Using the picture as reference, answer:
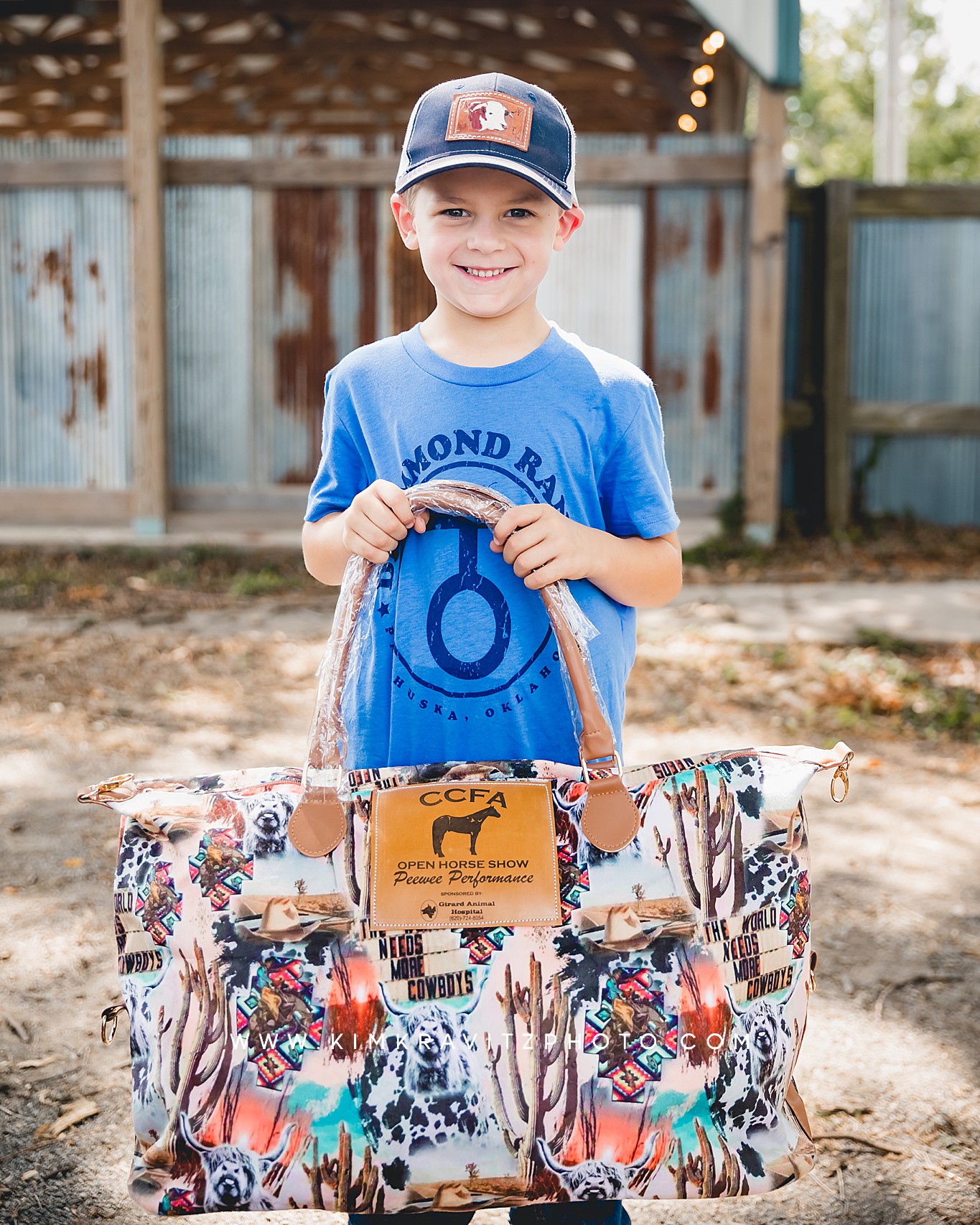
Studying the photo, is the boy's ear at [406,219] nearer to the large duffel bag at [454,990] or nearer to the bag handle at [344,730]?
the bag handle at [344,730]

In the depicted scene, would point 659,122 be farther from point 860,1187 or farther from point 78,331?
point 860,1187

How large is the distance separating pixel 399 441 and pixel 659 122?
10.7 metres

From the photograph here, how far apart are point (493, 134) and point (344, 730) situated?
2.52 feet

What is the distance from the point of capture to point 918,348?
26.7 ft

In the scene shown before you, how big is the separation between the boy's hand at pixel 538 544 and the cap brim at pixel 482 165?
0.41 metres

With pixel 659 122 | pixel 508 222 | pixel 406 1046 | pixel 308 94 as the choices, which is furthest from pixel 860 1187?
pixel 308 94

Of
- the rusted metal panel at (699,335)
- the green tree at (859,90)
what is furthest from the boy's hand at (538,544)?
the green tree at (859,90)

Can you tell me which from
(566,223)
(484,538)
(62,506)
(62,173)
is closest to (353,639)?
(484,538)

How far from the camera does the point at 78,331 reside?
24.4 ft

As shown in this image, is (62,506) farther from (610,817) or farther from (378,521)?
(610,817)

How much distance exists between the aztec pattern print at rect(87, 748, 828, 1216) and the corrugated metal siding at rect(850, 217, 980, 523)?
7.24m

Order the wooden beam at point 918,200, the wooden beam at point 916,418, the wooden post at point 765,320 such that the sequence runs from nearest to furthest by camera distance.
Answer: the wooden post at point 765,320 < the wooden beam at point 918,200 < the wooden beam at point 916,418

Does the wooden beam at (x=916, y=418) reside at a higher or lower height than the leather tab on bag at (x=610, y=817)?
higher

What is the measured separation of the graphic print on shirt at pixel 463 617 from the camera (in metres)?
1.62
